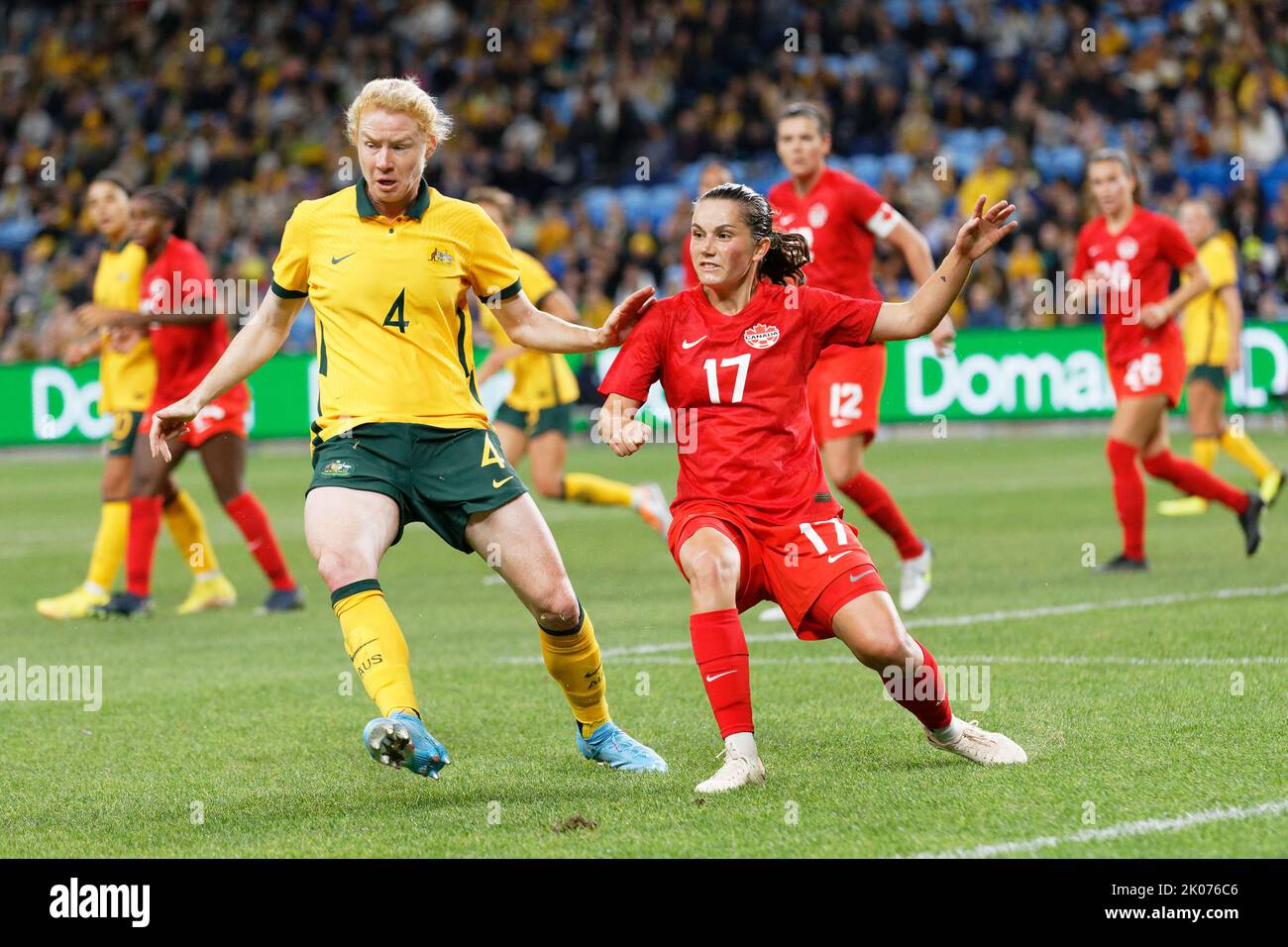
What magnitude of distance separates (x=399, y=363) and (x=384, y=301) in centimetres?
18

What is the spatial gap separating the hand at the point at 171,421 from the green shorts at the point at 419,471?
1.33ft

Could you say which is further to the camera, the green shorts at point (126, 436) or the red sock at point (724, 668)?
the green shorts at point (126, 436)

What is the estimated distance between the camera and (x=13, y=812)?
5379 mm

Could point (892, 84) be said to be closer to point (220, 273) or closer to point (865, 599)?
point (220, 273)

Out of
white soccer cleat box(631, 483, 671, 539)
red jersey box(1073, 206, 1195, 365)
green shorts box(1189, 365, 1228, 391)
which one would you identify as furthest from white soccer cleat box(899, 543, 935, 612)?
green shorts box(1189, 365, 1228, 391)

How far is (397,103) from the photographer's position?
17.6ft

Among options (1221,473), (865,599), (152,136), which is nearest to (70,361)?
(865,599)

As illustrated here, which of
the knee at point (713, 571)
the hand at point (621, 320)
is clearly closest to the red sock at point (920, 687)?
the knee at point (713, 571)

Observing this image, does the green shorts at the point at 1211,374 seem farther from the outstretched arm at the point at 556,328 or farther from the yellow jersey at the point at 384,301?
the yellow jersey at the point at 384,301

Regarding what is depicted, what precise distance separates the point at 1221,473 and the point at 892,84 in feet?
35.8

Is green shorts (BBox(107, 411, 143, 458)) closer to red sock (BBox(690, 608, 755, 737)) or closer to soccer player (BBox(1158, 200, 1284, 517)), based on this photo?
red sock (BBox(690, 608, 755, 737))

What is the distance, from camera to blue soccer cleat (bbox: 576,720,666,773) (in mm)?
5719

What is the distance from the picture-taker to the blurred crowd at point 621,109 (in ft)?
78.2

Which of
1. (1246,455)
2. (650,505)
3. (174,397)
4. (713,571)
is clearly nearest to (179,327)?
(174,397)
